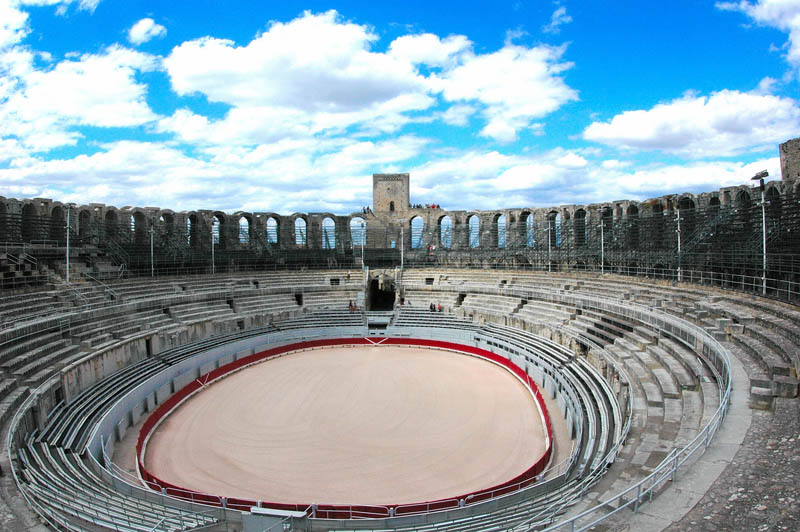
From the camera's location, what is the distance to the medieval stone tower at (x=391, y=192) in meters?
44.4

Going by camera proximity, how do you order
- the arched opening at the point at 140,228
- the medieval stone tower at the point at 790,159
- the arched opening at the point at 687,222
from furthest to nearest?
the arched opening at the point at 140,228
the medieval stone tower at the point at 790,159
the arched opening at the point at 687,222

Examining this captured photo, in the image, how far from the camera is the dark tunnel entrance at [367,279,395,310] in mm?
37125

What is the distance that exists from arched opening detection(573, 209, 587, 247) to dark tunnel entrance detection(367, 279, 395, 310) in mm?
13909

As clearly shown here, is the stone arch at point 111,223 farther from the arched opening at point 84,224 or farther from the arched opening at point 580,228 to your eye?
the arched opening at point 580,228

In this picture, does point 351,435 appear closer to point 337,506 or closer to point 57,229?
point 337,506

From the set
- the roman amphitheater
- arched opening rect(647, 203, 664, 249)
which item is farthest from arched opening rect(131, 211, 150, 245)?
arched opening rect(647, 203, 664, 249)

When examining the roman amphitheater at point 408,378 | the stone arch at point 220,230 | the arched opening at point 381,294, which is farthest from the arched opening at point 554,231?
the stone arch at point 220,230

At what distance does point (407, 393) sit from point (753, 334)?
11.4 meters

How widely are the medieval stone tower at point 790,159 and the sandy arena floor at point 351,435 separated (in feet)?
73.7

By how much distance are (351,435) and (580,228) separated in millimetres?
25949

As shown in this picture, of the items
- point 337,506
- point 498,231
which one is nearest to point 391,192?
point 498,231

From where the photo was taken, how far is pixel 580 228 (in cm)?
3562

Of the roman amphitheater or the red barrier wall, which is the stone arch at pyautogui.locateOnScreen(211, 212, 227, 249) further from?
the red barrier wall

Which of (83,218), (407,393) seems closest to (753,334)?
(407,393)
